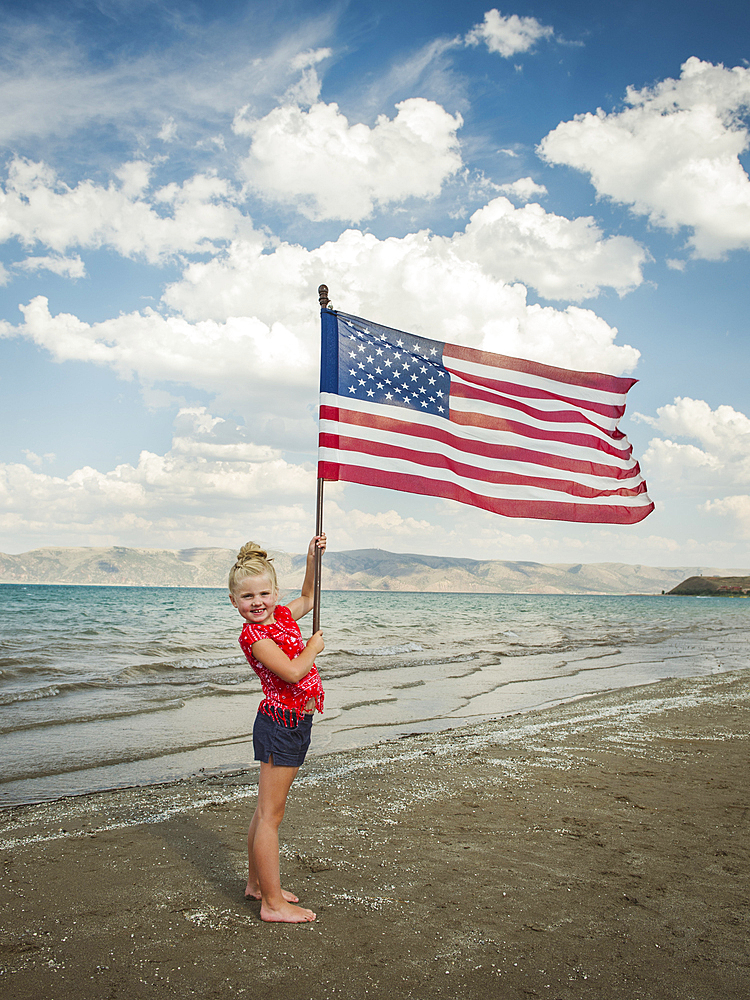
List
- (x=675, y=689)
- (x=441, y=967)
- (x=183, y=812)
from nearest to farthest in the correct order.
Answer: (x=441, y=967)
(x=183, y=812)
(x=675, y=689)

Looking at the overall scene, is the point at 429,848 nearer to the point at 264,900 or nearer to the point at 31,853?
the point at 264,900

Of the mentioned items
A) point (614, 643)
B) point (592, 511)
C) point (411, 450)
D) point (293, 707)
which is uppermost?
point (411, 450)

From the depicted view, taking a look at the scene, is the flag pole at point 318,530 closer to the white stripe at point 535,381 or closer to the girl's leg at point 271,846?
the girl's leg at point 271,846

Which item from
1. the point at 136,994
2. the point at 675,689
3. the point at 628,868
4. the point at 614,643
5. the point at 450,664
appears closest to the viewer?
the point at 136,994

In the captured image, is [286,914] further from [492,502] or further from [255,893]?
[492,502]

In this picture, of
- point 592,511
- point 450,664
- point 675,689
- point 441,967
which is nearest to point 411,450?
point 592,511

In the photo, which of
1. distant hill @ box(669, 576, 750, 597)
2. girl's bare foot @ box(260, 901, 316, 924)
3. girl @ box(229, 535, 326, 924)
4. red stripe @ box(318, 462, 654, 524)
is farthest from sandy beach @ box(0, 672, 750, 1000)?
distant hill @ box(669, 576, 750, 597)

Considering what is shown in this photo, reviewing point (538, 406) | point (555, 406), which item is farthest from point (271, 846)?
point (555, 406)

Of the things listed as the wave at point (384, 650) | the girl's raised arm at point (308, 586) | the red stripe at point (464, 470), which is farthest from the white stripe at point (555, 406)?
the wave at point (384, 650)

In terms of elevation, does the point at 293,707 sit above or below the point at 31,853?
above

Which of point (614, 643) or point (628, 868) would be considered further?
point (614, 643)

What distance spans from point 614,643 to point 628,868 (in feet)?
71.9

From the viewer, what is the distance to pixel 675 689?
12289 mm

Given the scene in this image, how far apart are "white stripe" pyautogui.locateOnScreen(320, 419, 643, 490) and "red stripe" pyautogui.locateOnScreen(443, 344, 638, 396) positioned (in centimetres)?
90
